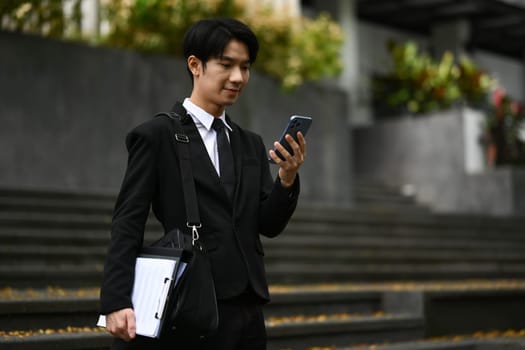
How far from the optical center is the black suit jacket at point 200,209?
284 cm

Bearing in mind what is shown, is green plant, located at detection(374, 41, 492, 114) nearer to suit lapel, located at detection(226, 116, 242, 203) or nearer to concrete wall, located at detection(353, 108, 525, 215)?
concrete wall, located at detection(353, 108, 525, 215)

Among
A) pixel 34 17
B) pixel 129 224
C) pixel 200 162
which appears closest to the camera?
pixel 129 224

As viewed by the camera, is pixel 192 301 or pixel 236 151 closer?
pixel 192 301

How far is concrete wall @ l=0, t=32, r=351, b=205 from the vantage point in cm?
981

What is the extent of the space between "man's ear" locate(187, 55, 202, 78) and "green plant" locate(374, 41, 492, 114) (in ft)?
43.5

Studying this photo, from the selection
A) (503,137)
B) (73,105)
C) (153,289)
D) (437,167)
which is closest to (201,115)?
(153,289)

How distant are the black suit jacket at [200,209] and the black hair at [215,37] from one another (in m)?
0.21

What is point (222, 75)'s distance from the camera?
Result: 2.93 metres

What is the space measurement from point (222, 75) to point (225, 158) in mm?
272

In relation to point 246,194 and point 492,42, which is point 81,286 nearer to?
point 246,194

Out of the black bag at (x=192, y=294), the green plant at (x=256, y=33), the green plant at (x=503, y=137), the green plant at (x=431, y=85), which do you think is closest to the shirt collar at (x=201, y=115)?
the black bag at (x=192, y=294)

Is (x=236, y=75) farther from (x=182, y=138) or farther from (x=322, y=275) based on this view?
(x=322, y=275)

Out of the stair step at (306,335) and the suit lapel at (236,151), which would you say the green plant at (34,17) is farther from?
the suit lapel at (236,151)

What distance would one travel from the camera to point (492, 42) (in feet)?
76.6
